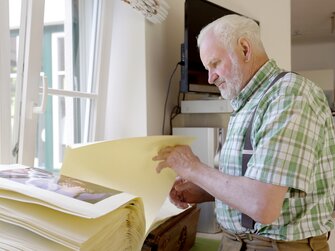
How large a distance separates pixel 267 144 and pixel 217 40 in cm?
37

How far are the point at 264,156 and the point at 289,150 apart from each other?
6 cm

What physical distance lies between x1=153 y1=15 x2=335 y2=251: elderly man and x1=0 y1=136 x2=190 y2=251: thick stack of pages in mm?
231

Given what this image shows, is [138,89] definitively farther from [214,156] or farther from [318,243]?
[318,243]

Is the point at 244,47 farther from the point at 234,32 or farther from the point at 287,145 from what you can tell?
the point at 287,145

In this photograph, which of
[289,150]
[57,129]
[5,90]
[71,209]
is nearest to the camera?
[71,209]

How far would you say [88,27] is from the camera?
5.38 feet

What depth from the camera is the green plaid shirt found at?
32.3 inches

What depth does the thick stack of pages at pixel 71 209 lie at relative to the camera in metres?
0.57

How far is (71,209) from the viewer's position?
0.56m

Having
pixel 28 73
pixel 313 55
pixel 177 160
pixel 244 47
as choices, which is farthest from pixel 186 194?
pixel 313 55

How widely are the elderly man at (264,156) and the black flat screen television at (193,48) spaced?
0.63 meters

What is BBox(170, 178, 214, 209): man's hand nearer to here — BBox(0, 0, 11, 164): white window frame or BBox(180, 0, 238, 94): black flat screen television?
BBox(0, 0, 11, 164): white window frame

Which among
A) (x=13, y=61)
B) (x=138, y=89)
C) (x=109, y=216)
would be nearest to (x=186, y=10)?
(x=138, y=89)

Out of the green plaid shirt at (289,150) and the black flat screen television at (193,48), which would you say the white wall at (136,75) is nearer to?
the black flat screen television at (193,48)
